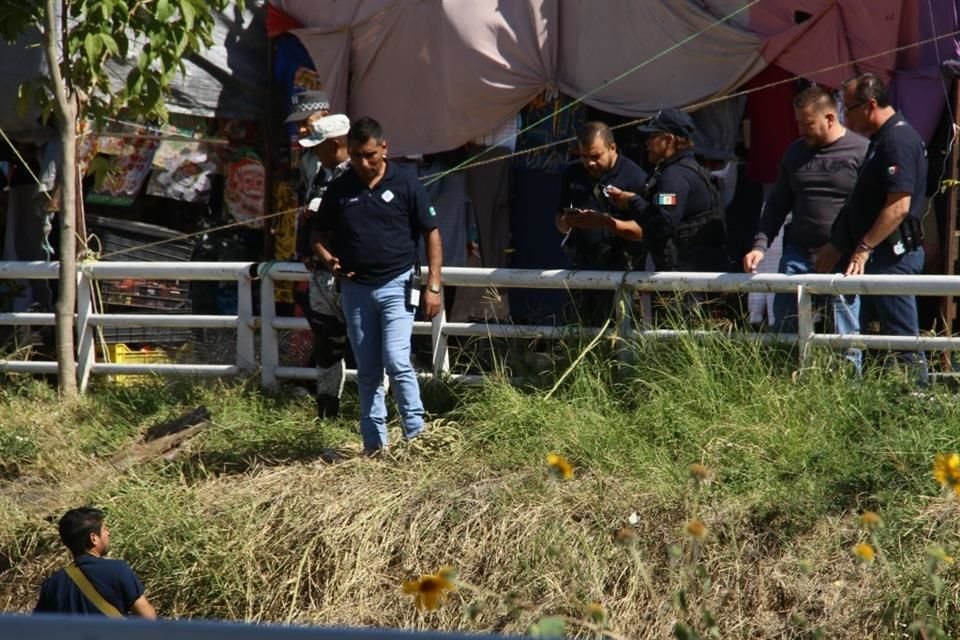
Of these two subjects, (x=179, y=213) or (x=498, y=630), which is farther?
(x=179, y=213)

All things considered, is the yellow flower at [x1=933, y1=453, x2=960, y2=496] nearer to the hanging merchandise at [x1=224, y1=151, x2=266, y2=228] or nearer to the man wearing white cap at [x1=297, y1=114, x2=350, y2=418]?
the man wearing white cap at [x1=297, y1=114, x2=350, y2=418]

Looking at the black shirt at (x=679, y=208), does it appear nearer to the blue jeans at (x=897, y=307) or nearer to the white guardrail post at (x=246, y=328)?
the blue jeans at (x=897, y=307)

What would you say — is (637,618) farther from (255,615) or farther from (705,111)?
(705,111)

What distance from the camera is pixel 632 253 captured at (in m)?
8.06

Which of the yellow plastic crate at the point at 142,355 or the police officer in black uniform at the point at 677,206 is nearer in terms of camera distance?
the police officer in black uniform at the point at 677,206

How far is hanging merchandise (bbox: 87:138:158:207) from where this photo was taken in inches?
432

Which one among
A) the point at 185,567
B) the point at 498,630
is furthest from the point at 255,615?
the point at 498,630

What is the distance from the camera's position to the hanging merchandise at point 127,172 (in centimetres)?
1096

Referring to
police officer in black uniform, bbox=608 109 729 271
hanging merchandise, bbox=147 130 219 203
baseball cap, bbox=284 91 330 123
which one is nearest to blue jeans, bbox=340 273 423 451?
police officer in black uniform, bbox=608 109 729 271

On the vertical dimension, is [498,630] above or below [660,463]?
below

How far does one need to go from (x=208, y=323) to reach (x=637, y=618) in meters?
3.87

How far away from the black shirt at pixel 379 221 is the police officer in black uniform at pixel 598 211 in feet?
2.89

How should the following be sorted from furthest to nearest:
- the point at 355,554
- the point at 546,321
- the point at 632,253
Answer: the point at 546,321, the point at 632,253, the point at 355,554

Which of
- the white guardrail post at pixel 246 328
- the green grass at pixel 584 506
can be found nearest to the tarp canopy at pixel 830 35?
the green grass at pixel 584 506
